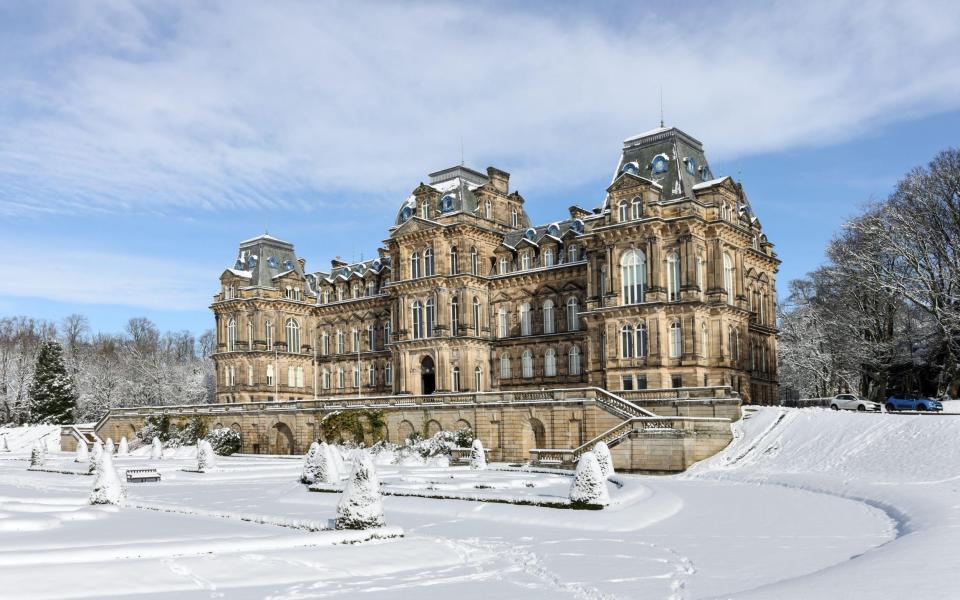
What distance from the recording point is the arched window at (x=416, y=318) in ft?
226

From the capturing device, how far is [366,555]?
1859 cm

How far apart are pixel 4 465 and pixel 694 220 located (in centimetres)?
4641

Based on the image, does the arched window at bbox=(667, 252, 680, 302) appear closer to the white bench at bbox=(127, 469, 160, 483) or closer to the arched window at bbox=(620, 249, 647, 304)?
the arched window at bbox=(620, 249, 647, 304)

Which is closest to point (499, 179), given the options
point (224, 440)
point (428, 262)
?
point (428, 262)

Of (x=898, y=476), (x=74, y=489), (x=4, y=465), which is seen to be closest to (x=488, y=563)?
(x=898, y=476)

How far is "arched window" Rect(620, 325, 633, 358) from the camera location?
5675 cm

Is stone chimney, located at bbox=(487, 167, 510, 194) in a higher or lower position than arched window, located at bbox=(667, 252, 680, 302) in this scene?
higher

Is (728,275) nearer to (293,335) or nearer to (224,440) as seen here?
(224,440)

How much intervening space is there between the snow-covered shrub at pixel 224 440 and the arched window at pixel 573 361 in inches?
1025

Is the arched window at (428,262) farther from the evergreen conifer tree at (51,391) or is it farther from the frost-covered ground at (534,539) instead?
the evergreen conifer tree at (51,391)

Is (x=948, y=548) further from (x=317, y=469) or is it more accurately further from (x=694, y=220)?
(x=694, y=220)

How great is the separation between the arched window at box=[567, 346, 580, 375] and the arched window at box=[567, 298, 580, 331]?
1.58 m

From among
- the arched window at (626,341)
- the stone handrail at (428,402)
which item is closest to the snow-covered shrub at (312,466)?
the stone handrail at (428,402)

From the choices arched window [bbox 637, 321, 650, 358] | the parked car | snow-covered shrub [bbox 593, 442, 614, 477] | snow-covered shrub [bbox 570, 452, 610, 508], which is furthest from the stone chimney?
snow-covered shrub [bbox 570, 452, 610, 508]
